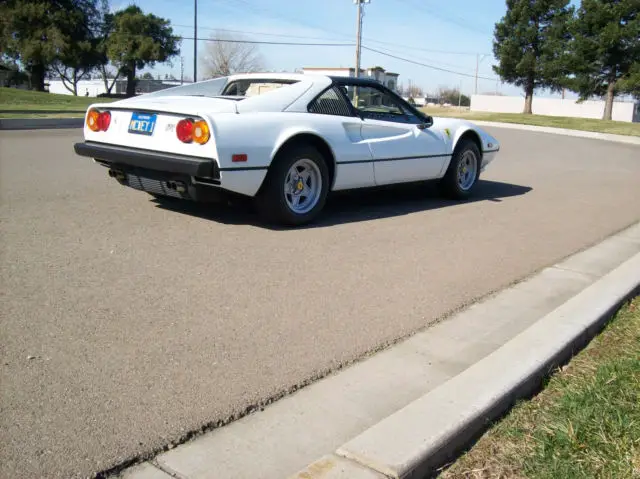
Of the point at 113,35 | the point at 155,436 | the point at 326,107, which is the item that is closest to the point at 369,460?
the point at 155,436

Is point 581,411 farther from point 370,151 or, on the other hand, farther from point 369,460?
point 370,151

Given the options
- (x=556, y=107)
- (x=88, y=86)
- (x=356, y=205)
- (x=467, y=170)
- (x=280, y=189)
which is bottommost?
(x=356, y=205)

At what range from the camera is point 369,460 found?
2289mm

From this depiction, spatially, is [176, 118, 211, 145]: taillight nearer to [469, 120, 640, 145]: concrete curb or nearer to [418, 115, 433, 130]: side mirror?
[418, 115, 433, 130]: side mirror

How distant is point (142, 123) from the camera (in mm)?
5691

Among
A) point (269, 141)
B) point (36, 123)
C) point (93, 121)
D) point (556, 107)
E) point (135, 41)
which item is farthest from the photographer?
point (556, 107)

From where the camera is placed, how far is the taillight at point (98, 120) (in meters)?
6.02

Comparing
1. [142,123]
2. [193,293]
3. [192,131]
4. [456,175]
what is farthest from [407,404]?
[456,175]

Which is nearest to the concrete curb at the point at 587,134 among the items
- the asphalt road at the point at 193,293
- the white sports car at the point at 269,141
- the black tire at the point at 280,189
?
the asphalt road at the point at 193,293

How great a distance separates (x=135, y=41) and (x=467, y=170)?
172 ft

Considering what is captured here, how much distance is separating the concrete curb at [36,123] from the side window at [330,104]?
45.5ft

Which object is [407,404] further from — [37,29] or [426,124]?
[37,29]

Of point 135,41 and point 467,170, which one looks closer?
point 467,170

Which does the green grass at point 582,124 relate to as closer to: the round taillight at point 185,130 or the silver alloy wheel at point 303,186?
the silver alloy wheel at point 303,186
